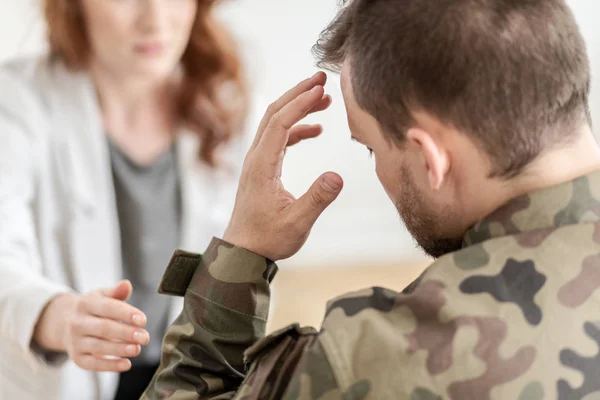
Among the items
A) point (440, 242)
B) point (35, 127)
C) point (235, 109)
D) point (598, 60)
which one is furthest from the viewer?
point (598, 60)

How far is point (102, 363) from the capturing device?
91cm

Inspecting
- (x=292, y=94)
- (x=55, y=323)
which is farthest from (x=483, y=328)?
(x=55, y=323)

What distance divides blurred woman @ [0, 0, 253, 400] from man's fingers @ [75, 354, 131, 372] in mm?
154

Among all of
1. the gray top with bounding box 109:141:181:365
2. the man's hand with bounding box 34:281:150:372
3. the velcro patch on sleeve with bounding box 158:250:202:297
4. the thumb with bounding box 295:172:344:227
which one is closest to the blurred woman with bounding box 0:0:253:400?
the gray top with bounding box 109:141:181:365

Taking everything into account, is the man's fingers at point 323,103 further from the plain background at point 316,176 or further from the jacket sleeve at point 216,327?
the plain background at point 316,176

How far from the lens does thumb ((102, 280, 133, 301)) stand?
90cm

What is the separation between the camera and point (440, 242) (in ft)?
2.23

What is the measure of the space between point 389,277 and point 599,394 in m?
1.89

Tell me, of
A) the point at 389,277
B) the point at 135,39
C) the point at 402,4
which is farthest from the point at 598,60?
the point at 402,4

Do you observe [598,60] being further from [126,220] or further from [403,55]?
[403,55]

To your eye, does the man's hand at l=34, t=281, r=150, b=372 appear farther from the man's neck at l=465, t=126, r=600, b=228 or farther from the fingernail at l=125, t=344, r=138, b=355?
the man's neck at l=465, t=126, r=600, b=228

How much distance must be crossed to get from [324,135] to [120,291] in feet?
5.03

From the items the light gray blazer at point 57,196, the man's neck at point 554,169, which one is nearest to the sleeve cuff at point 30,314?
the light gray blazer at point 57,196

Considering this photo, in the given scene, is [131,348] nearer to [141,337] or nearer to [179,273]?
[141,337]
